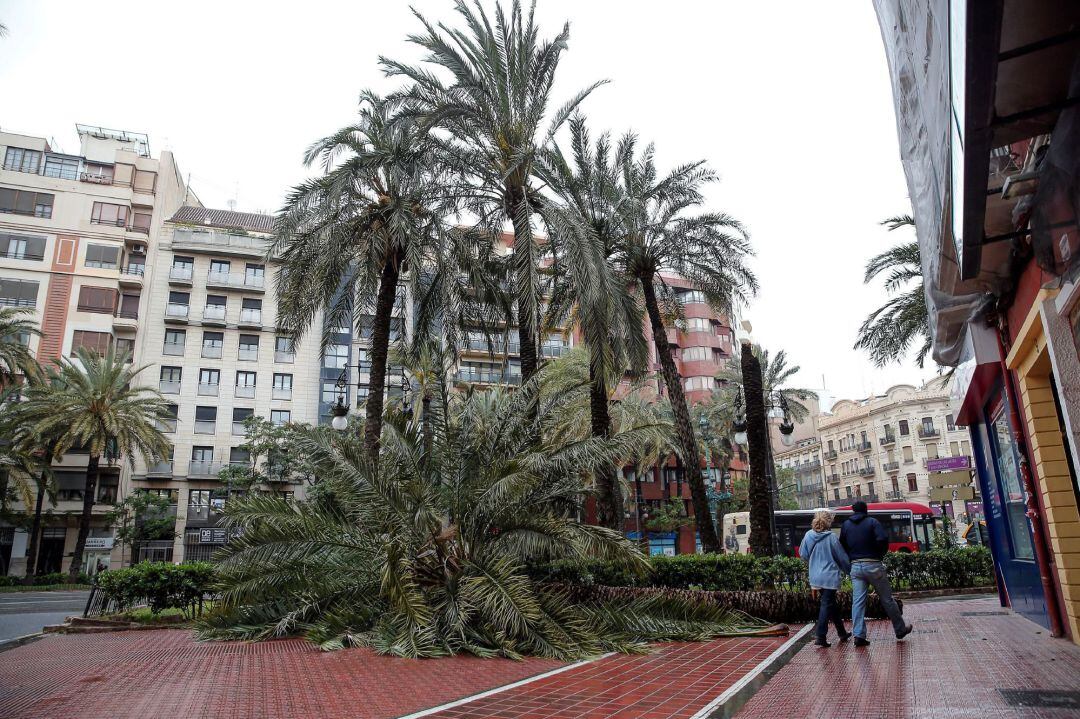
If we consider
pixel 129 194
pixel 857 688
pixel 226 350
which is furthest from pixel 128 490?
pixel 857 688

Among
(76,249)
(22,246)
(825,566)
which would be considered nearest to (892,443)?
(825,566)

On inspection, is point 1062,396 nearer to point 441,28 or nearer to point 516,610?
point 516,610

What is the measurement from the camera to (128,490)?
44.1m

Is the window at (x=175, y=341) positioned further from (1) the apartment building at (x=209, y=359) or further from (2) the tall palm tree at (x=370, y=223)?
(2) the tall palm tree at (x=370, y=223)

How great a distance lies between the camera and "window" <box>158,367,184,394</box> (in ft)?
152

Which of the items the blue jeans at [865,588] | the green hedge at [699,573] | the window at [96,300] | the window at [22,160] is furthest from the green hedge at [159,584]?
the window at [22,160]

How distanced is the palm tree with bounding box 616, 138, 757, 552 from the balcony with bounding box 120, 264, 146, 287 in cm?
3857

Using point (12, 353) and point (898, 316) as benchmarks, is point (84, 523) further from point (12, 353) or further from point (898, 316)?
point (898, 316)

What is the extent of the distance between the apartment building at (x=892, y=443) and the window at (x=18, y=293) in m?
66.3

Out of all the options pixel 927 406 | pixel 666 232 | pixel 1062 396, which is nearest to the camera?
pixel 1062 396

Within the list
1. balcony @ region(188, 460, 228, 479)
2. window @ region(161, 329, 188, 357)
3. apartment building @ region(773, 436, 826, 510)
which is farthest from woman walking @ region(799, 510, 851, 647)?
apartment building @ region(773, 436, 826, 510)

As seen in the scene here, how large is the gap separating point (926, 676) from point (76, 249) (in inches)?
2069

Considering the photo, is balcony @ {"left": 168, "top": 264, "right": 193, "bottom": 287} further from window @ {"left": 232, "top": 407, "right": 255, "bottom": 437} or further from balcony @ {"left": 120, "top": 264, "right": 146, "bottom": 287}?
window @ {"left": 232, "top": 407, "right": 255, "bottom": 437}

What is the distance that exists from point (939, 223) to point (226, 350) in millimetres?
48927
